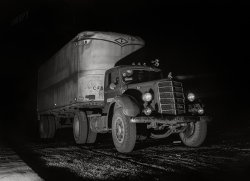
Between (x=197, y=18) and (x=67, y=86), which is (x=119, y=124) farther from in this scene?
(x=197, y=18)

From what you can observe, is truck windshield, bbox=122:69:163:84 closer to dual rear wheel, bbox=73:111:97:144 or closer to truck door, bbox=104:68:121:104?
truck door, bbox=104:68:121:104

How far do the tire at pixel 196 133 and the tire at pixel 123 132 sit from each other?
2120mm

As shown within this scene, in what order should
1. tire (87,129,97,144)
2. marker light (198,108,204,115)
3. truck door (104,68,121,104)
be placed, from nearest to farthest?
1. marker light (198,108,204,115)
2. truck door (104,68,121,104)
3. tire (87,129,97,144)

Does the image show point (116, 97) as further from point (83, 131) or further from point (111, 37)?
point (111, 37)

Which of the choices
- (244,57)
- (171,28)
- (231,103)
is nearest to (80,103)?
(231,103)

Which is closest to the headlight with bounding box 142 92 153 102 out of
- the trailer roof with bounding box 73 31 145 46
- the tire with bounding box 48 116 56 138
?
the trailer roof with bounding box 73 31 145 46

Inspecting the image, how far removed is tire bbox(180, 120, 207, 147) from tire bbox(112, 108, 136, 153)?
2.12 metres

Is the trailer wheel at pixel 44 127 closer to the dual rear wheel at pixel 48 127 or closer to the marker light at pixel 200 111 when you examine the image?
the dual rear wheel at pixel 48 127

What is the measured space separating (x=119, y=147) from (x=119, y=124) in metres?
0.63

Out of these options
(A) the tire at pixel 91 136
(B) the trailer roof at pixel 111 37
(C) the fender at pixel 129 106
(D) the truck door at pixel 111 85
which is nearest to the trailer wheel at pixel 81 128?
(A) the tire at pixel 91 136

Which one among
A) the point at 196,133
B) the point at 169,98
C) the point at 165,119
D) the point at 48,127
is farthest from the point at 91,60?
the point at 48,127

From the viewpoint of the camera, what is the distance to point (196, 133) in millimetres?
9867

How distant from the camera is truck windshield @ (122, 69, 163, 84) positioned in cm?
1055

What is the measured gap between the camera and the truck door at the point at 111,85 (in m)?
10.5
